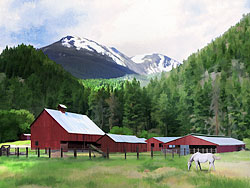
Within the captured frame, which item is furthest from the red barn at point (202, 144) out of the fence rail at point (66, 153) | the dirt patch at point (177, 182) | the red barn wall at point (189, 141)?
the dirt patch at point (177, 182)

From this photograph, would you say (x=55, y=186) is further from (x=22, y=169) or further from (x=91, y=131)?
(x=91, y=131)

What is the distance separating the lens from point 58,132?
231 feet

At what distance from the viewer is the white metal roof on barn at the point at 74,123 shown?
71500 millimetres

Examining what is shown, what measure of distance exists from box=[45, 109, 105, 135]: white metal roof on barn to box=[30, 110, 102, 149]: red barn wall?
2.76ft

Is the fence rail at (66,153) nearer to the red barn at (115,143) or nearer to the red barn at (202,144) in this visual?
the red barn at (202,144)

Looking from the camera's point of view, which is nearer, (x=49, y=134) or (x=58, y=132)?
(x=58, y=132)

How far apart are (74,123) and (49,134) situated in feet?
21.8

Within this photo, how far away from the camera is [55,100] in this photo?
152m

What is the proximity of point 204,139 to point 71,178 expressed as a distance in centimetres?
5183

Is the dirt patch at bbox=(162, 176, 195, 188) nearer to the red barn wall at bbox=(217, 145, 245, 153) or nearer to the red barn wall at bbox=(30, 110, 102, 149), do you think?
the red barn wall at bbox=(30, 110, 102, 149)

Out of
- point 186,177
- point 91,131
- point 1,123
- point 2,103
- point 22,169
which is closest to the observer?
point 186,177

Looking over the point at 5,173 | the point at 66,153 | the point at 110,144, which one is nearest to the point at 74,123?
the point at 110,144

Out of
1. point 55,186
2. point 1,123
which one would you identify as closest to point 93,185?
point 55,186

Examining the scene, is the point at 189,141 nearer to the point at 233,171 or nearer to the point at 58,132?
the point at 58,132
